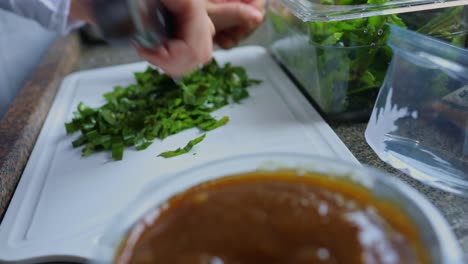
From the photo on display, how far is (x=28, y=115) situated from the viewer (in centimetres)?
86

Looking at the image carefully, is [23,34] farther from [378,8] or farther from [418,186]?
[418,186]

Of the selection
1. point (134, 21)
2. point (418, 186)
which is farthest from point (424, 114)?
point (134, 21)

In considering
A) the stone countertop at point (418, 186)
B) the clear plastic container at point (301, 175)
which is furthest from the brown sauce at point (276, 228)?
the stone countertop at point (418, 186)

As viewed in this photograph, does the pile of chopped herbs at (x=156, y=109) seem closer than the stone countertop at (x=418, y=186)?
No

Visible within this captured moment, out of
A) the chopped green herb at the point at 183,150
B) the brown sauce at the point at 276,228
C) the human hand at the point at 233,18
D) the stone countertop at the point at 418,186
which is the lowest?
the stone countertop at the point at 418,186

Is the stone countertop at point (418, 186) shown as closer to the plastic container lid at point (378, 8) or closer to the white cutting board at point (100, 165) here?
the white cutting board at point (100, 165)

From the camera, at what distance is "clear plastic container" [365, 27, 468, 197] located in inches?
23.4

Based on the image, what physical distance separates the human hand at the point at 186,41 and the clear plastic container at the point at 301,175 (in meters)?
0.34

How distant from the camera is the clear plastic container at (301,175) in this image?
36 cm

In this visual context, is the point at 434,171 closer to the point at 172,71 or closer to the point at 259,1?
the point at 172,71

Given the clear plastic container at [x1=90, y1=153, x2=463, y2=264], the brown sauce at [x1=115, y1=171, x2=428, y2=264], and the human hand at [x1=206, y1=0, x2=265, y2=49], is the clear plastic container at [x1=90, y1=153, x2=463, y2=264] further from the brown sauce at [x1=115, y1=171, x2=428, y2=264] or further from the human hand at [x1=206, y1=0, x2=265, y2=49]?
the human hand at [x1=206, y1=0, x2=265, y2=49]

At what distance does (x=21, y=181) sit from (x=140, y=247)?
40 centimetres

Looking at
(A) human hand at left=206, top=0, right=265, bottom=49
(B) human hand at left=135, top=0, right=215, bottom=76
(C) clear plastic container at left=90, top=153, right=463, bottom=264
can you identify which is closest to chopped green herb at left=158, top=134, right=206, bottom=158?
(B) human hand at left=135, top=0, right=215, bottom=76

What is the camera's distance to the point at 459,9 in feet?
2.44
